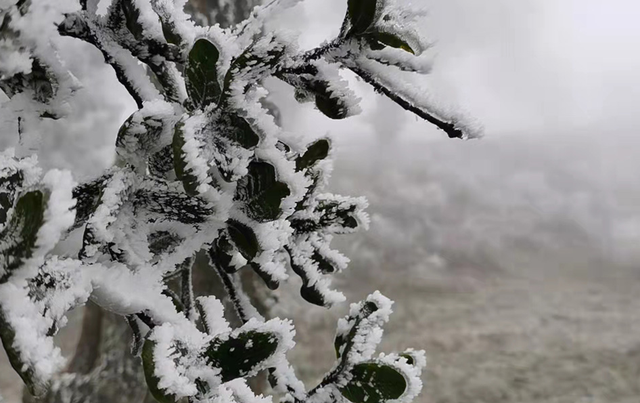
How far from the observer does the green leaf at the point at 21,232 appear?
14 cm

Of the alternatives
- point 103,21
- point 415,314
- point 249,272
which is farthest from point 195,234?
point 415,314

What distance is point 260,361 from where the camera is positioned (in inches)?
8.9

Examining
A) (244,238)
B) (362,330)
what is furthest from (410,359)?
(244,238)

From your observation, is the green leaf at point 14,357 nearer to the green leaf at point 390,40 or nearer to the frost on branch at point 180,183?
the frost on branch at point 180,183

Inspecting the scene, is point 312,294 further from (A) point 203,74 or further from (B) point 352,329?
(A) point 203,74

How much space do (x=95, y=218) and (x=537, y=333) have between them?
12.3ft

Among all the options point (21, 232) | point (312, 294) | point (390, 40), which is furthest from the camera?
point (312, 294)

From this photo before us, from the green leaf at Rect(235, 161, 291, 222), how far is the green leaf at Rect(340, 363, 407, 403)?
0.10 metres

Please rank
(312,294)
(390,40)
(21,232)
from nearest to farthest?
(21,232) < (390,40) < (312,294)

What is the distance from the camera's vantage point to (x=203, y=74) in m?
0.22

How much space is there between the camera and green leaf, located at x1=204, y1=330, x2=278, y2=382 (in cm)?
22

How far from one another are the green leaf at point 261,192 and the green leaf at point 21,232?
112 mm

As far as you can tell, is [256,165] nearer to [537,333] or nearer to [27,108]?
[27,108]

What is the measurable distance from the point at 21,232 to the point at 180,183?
4.2 inches
